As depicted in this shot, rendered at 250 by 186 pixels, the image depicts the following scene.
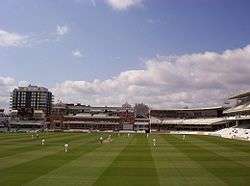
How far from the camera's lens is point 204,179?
27.5m

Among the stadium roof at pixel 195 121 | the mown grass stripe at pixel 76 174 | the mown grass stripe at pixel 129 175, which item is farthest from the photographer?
the stadium roof at pixel 195 121

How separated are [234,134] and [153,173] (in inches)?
3136

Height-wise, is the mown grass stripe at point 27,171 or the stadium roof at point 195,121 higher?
the stadium roof at point 195,121

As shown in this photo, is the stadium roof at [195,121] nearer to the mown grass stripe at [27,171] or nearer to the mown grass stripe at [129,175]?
the mown grass stripe at [27,171]

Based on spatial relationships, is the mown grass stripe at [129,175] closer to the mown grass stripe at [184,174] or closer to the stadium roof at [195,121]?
the mown grass stripe at [184,174]

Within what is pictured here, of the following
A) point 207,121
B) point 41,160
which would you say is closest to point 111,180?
point 41,160

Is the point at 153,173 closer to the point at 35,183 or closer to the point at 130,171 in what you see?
the point at 130,171

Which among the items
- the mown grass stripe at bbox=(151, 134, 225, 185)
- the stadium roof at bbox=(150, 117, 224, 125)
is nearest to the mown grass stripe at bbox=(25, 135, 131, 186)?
the mown grass stripe at bbox=(151, 134, 225, 185)

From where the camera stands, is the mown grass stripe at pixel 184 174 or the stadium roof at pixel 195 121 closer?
the mown grass stripe at pixel 184 174

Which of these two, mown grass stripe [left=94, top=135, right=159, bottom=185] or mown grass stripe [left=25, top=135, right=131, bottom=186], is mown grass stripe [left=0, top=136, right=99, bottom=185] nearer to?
mown grass stripe [left=25, top=135, right=131, bottom=186]

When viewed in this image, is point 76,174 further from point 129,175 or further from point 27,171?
point 27,171

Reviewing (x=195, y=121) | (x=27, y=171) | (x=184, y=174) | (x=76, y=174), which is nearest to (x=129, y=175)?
(x=76, y=174)

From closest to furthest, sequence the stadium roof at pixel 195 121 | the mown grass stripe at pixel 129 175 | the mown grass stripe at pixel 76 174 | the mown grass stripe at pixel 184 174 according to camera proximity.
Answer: the mown grass stripe at pixel 76 174, the mown grass stripe at pixel 129 175, the mown grass stripe at pixel 184 174, the stadium roof at pixel 195 121

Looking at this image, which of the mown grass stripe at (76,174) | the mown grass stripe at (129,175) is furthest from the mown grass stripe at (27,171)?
the mown grass stripe at (129,175)
